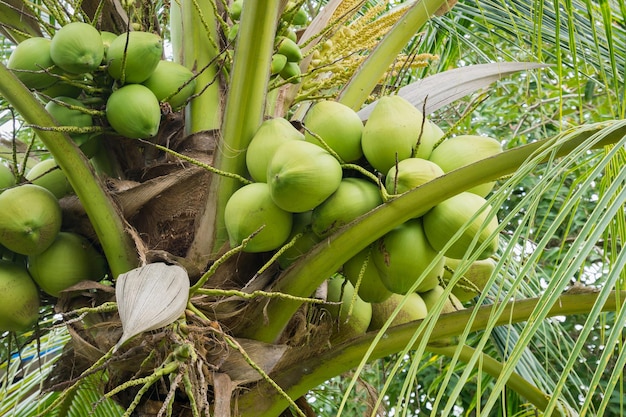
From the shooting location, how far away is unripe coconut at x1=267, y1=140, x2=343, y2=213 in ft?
3.58

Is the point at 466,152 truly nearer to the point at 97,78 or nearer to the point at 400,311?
the point at 400,311

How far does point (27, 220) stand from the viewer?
1.23m

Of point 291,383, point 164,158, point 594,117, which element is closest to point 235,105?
point 164,158

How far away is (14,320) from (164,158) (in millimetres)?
426

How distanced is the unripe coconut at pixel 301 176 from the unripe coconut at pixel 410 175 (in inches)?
3.8

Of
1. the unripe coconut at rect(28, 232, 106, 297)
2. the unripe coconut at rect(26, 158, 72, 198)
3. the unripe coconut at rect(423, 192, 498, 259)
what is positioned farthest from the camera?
the unripe coconut at rect(26, 158, 72, 198)

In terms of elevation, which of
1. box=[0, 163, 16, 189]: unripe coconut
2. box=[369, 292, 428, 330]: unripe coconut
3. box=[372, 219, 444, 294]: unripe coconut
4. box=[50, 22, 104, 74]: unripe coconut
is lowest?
box=[369, 292, 428, 330]: unripe coconut

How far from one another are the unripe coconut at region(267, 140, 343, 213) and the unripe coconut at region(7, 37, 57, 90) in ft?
1.67

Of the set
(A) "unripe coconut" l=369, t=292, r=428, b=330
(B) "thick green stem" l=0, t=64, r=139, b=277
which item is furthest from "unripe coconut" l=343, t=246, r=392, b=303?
(B) "thick green stem" l=0, t=64, r=139, b=277

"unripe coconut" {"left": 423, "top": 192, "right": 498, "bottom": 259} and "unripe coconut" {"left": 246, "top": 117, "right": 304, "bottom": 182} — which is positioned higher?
"unripe coconut" {"left": 246, "top": 117, "right": 304, "bottom": 182}

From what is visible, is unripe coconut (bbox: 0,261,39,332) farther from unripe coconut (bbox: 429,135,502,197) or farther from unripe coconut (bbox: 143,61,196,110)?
unripe coconut (bbox: 429,135,502,197)

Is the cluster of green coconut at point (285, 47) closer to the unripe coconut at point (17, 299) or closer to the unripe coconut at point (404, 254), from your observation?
the unripe coconut at point (404, 254)

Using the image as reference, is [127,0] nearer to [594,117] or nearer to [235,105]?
[235,105]

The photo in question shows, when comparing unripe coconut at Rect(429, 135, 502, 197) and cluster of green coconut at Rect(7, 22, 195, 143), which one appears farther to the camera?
cluster of green coconut at Rect(7, 22, 195, 143)
